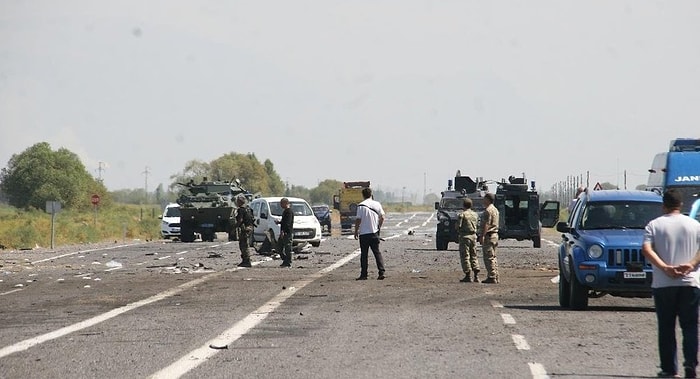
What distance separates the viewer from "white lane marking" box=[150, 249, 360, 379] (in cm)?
1194

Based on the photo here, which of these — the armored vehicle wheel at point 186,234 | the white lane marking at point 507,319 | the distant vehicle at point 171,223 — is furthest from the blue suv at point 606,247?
the distant vehicle at point 171,223

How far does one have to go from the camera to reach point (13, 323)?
17.3 m

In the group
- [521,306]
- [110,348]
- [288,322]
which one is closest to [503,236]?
[521,306]

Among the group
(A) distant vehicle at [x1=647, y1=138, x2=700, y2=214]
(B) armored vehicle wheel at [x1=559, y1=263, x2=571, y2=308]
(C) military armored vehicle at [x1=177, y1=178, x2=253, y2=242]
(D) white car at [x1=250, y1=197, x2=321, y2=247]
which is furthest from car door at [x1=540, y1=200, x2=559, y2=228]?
(C) military armored vehicle at [x1=177, y1=178, x2=253, y2=242]

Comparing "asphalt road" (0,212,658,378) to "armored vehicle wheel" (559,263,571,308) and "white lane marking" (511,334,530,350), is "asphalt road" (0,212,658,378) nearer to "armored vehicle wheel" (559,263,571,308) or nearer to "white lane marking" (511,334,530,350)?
"white lane marking" (511,334,530,350)

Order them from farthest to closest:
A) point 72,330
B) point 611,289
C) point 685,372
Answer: point 611,289
point 72,330
point 685,372

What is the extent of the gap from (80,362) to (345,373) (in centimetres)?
276

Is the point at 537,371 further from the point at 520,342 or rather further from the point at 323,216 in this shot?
the point at 323,216

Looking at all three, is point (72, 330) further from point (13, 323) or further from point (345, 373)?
point (345, 373)

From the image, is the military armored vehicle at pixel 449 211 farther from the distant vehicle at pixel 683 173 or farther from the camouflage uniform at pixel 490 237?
the camouflage uniform at pixel 490 237

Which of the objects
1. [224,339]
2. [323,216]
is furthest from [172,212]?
[224,339]

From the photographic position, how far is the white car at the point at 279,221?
43.2 meters

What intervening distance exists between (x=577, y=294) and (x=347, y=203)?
190 ft

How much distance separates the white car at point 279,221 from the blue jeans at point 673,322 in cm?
3101
